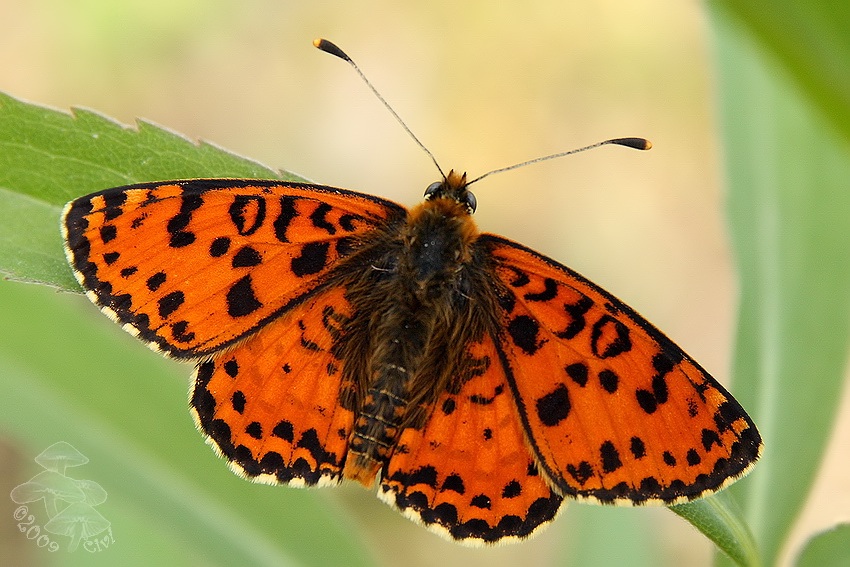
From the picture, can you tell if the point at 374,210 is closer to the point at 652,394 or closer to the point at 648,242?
the point at 652,394

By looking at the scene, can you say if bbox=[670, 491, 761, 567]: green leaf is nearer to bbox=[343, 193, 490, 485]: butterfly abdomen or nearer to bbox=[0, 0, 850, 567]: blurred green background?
bbox=[343, 193, 490, 485]: butterfly abdomen

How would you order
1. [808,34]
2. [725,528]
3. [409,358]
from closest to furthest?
[808,34] → [725,528] → [409,358]

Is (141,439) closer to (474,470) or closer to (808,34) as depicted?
(474,470)

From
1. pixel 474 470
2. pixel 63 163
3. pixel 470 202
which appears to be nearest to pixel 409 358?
pixel 474 470

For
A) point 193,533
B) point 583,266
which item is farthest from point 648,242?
point 193,533

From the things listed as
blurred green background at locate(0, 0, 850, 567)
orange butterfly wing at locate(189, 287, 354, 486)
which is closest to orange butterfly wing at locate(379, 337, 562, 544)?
orange butterfly wing at locate(189, 287, 354, 486)

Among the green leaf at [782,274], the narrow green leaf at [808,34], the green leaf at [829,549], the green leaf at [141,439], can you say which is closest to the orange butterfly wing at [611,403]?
Result: the green leaf at [829,549]
